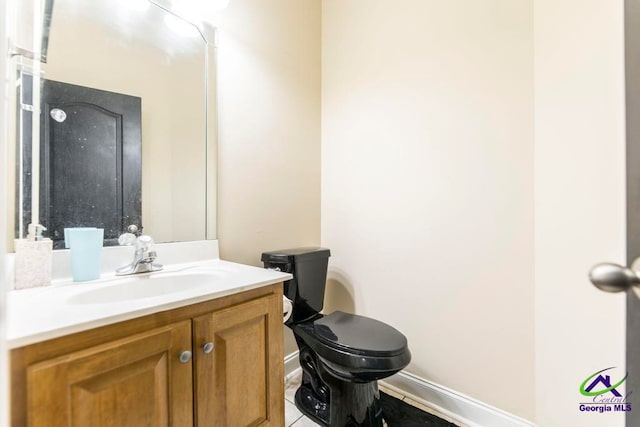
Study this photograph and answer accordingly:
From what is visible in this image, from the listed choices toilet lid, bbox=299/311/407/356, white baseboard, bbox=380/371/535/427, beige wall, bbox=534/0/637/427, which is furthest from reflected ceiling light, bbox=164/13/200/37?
white baseboard, bbox=380/371/535/427

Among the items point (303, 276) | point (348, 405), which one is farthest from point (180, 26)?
point (348, 405)

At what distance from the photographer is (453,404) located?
4.53 feet

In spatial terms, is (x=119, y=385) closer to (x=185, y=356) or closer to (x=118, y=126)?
(x=185, y=356)

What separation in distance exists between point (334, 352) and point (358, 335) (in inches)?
5.3

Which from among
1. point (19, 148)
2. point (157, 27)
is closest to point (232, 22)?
point (157, 27)

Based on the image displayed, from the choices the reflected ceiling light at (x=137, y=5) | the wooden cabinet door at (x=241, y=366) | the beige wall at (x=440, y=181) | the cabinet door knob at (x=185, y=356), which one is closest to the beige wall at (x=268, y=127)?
the beige wall at (x=440, y=181)

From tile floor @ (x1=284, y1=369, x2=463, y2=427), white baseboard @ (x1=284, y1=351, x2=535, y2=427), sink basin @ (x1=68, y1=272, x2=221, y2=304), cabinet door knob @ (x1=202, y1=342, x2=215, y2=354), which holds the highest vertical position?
sink basin @ (x1=68, y1=272, x2=221, y2=304)

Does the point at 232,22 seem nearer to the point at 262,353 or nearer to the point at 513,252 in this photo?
the point at 262,353

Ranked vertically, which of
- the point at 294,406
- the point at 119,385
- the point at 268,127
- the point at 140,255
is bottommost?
the point at 294,406

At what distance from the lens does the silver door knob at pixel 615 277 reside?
378 mm

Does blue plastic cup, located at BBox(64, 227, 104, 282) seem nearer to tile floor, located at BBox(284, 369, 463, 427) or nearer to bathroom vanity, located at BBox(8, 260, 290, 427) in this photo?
bathroom vanity, located at BBox(8, 260, 290, 427)

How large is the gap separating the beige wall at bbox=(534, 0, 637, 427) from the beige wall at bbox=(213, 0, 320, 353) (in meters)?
1.23

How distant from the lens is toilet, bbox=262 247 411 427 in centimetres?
109

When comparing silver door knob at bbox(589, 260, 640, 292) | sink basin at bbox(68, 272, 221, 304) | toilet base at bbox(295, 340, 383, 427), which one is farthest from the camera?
toilet base at bbox(295, 340, 383, 427)
